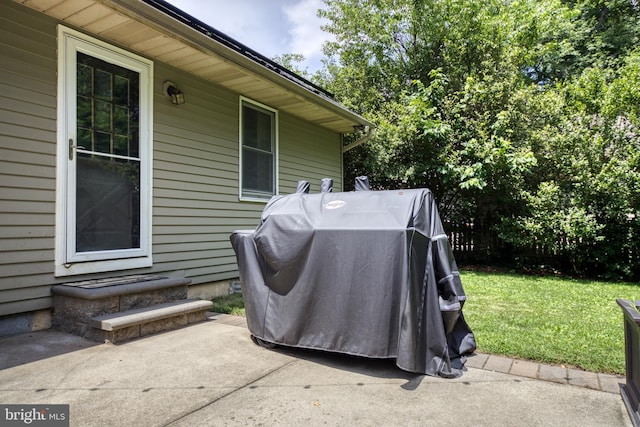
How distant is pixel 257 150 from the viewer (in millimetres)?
6156

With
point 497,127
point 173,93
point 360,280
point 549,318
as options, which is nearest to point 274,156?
point 173,93

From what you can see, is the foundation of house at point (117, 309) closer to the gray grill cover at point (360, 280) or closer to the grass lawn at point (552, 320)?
the gray grill cover at point (360, 280)

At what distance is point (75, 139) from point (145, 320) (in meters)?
1.89

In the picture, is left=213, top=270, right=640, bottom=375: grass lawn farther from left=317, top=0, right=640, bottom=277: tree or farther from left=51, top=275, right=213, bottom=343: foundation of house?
left=317, top=0, right=640, bottom=277: tree

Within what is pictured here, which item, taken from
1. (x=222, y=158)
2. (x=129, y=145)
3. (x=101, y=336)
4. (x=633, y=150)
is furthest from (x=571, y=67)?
(x=101, y=336)

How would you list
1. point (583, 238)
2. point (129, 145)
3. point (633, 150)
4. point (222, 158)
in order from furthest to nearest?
point (583, 238), point (633, 150), point (222, 158), point (129, 145)

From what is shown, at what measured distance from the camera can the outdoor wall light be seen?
15.2 ft

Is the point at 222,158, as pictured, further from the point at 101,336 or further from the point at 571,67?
the point at 571,67

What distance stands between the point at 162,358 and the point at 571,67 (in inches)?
761

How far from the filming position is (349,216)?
9.51 ft

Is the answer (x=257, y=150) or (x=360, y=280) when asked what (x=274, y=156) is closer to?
(x=257, y=150)

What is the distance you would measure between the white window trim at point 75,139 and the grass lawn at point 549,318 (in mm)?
1225

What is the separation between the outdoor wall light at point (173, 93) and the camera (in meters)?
4.63

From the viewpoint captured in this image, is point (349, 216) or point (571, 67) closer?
point (349, 216)
